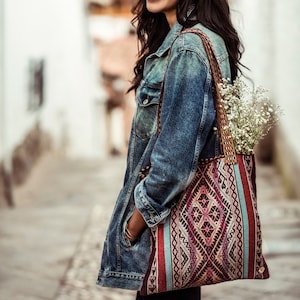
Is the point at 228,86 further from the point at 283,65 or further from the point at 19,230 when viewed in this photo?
the point at 283,65

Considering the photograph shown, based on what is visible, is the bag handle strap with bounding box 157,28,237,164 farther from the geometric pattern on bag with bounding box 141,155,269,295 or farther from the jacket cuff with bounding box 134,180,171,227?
the jacket cuff with bounding box 134,180,171,227

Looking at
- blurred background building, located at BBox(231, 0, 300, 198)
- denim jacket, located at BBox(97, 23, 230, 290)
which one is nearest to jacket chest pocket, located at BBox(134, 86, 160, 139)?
denim jacket, located at BBox(97, 23, 230, 290)

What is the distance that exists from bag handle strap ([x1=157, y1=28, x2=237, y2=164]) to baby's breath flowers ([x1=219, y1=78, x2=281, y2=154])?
0.01 metres

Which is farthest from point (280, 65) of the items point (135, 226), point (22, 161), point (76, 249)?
point (135, 226)

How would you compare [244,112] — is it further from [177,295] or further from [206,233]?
[177,295]

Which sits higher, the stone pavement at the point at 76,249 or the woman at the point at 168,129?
the woman at the point at 168,129

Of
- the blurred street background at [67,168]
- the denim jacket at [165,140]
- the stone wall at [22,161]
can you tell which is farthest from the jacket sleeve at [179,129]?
the stone wall at [22,161]

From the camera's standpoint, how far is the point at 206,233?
6.78 ft

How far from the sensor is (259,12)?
360 inches

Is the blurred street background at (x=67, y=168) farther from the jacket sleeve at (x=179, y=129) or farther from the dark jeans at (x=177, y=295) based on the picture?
the dark jeans at (x=177, y=295)

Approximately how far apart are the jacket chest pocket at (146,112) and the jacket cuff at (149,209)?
0.15 m

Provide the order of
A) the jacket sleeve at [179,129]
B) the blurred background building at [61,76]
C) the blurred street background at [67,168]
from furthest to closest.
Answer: the blurred background building at [61,76]
the blurred street background at [67,168]
the jacket sleeve at [179,129]

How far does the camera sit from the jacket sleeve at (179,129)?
2023 mm

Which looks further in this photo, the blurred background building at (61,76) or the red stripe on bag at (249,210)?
the blurred background building at (61,76)
